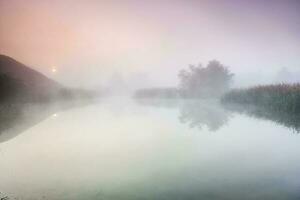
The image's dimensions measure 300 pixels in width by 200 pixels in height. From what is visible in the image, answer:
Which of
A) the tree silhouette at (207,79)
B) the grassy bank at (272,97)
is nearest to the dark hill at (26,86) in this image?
the tree silhouette at (207,79)

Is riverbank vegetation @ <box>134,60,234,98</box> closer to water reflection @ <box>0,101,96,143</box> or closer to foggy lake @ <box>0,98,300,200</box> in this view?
foggy lake @ <box>0,98,300,200</box>

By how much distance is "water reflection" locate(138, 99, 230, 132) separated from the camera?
16.0ft

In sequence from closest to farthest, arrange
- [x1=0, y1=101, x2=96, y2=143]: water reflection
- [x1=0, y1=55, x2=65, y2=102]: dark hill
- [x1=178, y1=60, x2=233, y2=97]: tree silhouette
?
[x1=0, y1=101, x2=96, y2=143]: water reflection, [x1=0, y1=55, x2=65, y2=102]: dark hill, [x1=178, y1=60, x2=233, y2=97]: tree silhouette

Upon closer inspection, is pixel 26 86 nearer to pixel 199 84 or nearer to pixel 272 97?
pixel 199 84

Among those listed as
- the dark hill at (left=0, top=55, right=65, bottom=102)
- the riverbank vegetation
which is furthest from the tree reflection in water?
the dark hill at (left=0, top=55, right=65, bottom=102)

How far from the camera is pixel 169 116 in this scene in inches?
211

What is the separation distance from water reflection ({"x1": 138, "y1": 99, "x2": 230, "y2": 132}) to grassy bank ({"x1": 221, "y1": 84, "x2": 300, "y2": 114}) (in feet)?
0.72

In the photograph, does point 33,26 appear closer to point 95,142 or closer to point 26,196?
point 95,142

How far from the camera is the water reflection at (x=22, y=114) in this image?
4.58 metres

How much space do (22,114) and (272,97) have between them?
3.96 meters

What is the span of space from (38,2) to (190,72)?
2331mm

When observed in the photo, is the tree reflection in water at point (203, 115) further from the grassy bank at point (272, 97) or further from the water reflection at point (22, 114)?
the water reflection at point (22, 114)

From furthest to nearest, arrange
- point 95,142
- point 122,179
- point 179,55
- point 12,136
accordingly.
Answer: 1. point 179,55
2. point 12,136
3. point 95,142
4. point 122,179

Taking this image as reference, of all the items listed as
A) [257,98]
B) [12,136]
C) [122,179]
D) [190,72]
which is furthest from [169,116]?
[122,179]
